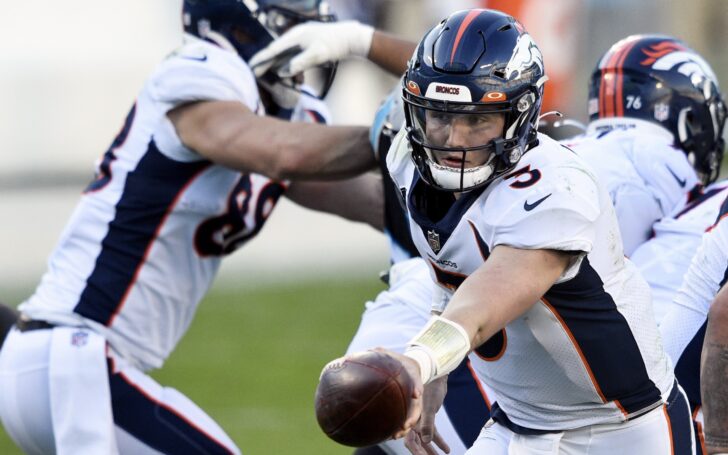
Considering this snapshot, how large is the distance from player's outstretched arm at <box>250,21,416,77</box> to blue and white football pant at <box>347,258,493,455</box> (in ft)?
2.54

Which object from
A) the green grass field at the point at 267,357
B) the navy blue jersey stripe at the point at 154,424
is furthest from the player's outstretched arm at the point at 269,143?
the green grass field at the point at 267,357

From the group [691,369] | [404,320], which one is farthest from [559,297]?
[404,320]

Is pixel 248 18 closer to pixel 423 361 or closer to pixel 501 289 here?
pixel 501 289

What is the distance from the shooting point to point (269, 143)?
4.42m

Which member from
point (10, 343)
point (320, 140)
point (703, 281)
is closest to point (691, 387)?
point (703, 281)

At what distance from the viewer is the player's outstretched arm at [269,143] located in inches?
173

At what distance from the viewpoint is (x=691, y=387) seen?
3998 millimetres

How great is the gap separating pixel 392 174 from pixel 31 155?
11.8 metres

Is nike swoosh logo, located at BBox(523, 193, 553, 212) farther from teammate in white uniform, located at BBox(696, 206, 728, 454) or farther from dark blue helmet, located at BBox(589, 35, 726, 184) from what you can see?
dark blue helmet, located at BBox(589, 35, 726, 184)

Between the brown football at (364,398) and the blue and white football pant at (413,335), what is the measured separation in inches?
56.6

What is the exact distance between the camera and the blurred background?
26.9 feet

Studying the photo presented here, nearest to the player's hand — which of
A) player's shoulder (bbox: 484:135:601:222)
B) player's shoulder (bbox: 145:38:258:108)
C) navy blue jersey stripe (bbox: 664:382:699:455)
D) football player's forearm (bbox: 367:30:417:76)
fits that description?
navy blue jersey stripe (bbox: 664:382:699:455)

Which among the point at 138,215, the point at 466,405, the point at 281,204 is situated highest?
the point at 138,215

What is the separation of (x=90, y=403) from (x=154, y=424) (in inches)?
8.7
